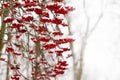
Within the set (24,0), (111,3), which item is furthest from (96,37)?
(24,0)

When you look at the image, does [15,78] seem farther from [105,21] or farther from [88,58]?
[105,21]

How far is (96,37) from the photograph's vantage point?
24.4ft

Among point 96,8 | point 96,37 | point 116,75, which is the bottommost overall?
point 116,75

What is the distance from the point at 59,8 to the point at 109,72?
8.75ft

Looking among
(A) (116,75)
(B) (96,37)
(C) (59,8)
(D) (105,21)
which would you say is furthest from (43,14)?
(D) (105,21)

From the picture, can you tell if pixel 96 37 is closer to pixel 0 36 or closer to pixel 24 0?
pixel 0 36

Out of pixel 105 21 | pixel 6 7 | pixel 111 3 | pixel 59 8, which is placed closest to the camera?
pixel 59 8

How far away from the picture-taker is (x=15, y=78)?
15.9ft

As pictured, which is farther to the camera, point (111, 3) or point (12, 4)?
point (111, 3)

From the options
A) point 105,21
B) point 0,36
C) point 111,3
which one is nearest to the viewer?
point 0,36

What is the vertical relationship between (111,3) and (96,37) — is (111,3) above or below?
above

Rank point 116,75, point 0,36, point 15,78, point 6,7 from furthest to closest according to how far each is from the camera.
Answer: point 116,75 < point 0,36 < point 15,78 < point 6,7

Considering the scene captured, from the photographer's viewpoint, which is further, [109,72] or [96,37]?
[96,37]

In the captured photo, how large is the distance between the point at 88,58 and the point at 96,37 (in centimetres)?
83
